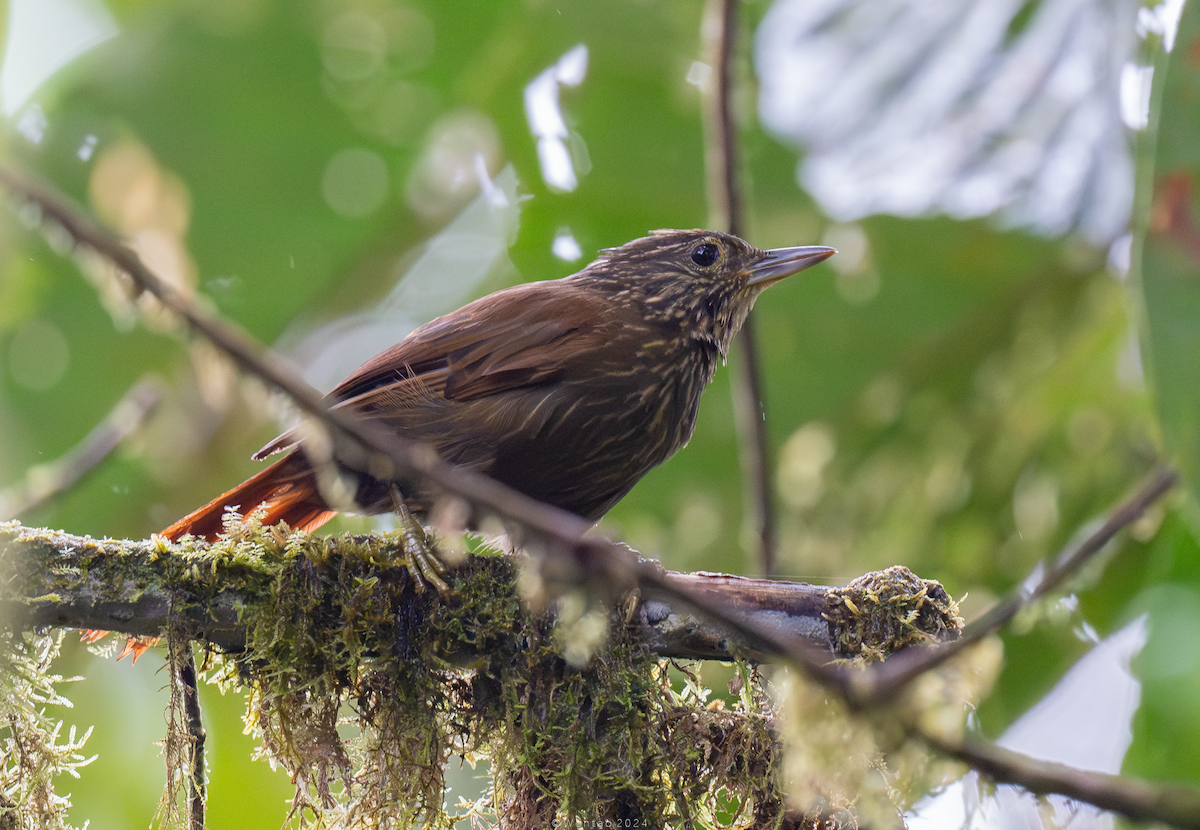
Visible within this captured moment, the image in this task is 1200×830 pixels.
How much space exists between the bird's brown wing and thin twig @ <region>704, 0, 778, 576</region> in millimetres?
473

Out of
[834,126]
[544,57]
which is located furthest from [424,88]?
[834,126]

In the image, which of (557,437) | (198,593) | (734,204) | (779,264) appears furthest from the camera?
(779,264)

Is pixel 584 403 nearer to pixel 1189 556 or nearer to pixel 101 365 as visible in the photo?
pixel 1189 556

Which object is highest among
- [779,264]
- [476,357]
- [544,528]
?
[779,264]

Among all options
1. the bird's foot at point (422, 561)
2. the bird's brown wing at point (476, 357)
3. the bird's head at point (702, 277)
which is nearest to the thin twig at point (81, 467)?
the bird's brown wing at point (476, 357)

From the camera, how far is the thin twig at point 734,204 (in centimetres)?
271

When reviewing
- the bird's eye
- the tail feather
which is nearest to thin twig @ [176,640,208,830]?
the tail feather

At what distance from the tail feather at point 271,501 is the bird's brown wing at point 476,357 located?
0.20 feet

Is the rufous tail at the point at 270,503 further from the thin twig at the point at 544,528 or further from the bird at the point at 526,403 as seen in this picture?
the thin twig at the point at 544,528

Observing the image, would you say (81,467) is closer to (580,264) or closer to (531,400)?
(531,400)

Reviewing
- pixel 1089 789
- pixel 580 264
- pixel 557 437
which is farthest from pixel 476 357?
pixel 1089 789

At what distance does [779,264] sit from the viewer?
10.4 ft

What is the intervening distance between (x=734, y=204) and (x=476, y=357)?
0.91m

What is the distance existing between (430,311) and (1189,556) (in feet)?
10.3
